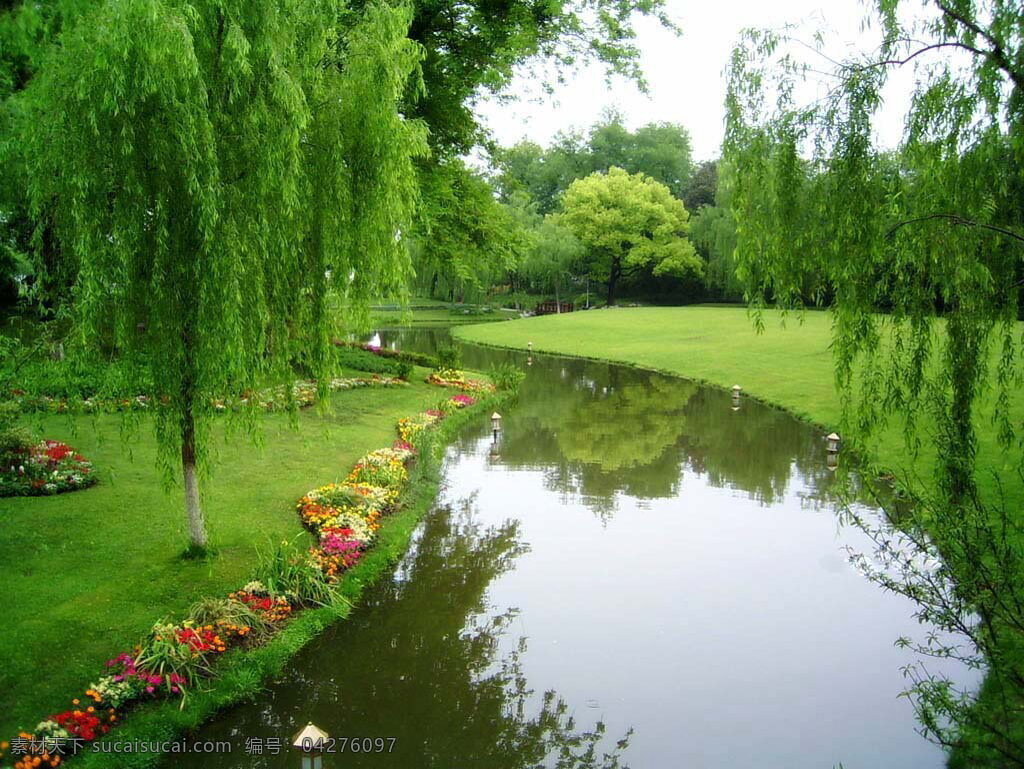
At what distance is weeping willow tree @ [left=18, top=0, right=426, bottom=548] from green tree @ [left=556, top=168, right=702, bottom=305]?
53651 mm

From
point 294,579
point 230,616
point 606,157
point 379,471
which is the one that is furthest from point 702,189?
point 230,616

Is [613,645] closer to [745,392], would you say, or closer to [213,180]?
[213,180]

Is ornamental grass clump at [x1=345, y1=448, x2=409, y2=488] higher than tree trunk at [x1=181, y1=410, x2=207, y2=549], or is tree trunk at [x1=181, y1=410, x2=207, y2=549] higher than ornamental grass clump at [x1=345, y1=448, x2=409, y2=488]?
tree trunk at [x1=181, y1=410, x2=207, y2=549]

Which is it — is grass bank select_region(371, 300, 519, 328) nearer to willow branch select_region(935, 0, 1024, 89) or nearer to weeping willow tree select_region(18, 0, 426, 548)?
weeping willow tree select_region(18, 0, 426, 548)

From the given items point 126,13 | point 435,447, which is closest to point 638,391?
point 435,447

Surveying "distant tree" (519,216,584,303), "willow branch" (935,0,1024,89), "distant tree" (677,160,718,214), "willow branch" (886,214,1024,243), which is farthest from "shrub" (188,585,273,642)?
"distant tree" (677,160,718,214)

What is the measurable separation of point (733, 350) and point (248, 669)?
106 ft

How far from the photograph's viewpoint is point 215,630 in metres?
7.73

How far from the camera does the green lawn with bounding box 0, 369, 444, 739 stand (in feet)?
22.8

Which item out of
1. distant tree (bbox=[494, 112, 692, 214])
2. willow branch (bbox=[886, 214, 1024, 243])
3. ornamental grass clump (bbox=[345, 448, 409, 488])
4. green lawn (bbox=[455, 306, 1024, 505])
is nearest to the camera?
willow branch (bbox=[886, 214, 1024, 243])

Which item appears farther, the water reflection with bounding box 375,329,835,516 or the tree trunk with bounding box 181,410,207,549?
the water reflection with bounding box 375,329,835,516

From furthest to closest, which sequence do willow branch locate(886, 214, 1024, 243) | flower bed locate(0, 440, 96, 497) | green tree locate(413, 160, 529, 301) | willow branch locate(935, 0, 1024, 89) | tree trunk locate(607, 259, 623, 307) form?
tree trunk locate(607, 259, 623, 307) < green tree locate(413, 160, 529, 301) < flower bed locate(0, 440, 96, 497) < willow branch locate(886, 214, 1024, 243) < willow branch locate(935, 0, 1024, 89)

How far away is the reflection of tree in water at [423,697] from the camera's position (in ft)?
21.3

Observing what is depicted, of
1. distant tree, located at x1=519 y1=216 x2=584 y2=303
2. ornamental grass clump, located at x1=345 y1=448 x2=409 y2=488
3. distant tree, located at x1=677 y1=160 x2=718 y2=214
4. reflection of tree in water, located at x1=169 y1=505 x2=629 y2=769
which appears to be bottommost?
reflection of tree in water, located at x1=169 y1=505 x2=629 y2=769
